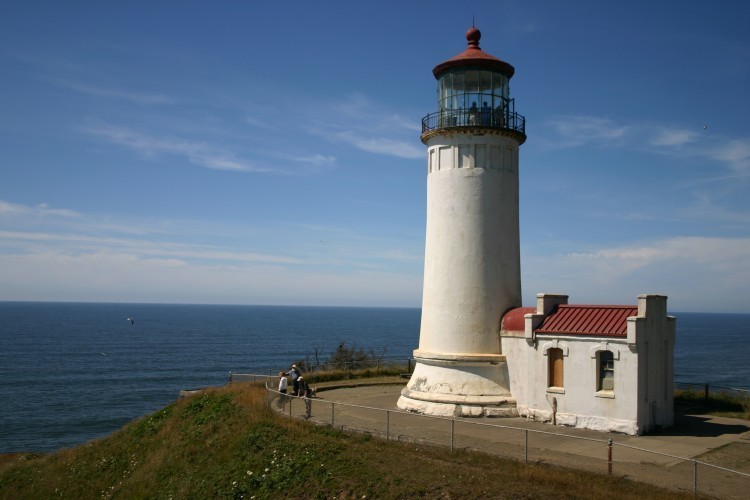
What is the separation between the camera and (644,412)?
60.5 feet

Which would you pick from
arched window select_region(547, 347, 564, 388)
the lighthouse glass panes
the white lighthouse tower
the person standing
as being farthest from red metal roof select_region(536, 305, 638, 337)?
the person standing

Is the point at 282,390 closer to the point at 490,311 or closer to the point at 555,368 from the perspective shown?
the point at 490,311

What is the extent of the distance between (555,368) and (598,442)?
328 centimetres

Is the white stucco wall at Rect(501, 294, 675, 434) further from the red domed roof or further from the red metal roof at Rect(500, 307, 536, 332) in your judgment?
the red domed roof

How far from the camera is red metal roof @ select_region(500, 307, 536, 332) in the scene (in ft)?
68.7

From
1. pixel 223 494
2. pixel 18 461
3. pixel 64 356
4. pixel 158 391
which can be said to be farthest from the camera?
pixel 64 356

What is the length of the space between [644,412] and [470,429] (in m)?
4.99

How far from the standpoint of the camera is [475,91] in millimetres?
22312

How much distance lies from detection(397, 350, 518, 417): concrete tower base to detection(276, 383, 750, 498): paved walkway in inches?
17.8

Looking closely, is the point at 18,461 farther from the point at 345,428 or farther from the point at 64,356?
the point at 64,356

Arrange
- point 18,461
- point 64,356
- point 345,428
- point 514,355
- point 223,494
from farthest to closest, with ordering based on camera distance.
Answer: point 64,356, point 18,461, point 514,355, point 345,428, point 223,494

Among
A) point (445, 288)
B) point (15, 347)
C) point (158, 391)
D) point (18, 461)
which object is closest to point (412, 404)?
point (445, 288)

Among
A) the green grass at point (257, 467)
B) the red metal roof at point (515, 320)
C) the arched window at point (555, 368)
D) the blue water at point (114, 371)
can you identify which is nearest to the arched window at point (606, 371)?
the arched window at point (555, 368)

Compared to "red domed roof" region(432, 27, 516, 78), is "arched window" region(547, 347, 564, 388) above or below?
below
